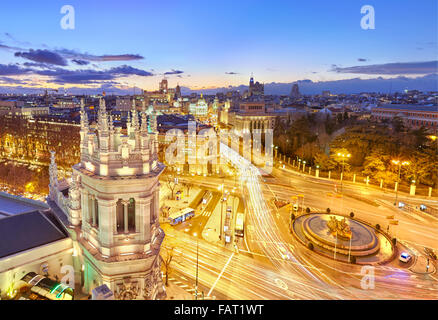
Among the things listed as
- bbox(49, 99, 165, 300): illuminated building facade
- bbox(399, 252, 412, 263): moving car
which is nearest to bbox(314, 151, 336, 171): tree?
bbox(399, 252, 412, 263): moving car

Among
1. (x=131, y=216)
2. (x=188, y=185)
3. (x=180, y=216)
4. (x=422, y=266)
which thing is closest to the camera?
(x=131, y=216)

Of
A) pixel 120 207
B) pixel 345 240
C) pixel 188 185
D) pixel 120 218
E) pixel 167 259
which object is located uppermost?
pixel 120 207

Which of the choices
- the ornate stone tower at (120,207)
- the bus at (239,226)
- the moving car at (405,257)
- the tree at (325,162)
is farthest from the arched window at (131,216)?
the tree at (325,162)

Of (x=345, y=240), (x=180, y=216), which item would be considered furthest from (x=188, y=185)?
(x=345, y=240)

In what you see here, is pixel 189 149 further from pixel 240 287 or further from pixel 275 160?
pixel 240 287

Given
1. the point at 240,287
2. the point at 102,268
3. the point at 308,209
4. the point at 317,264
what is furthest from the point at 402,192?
the point at 102,268

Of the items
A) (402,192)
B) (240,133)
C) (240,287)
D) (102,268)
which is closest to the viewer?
(102,268)

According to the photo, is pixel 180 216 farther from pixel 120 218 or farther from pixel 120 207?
pixel 120 207
